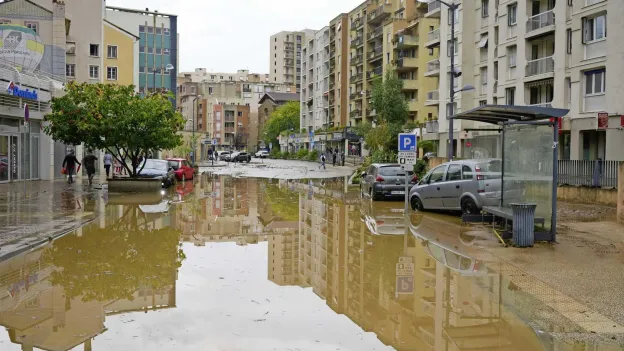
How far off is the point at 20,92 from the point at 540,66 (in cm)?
2701

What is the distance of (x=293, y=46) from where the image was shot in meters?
187

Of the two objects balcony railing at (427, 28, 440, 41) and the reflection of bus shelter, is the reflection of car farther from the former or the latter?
balcony railing at (427, 28, 440, 41)

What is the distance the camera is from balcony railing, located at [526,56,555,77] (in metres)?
34.3

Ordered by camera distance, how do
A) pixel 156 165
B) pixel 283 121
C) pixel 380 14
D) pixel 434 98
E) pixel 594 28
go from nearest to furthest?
pixel 594 28
pixel 156 165
pixel 434 98
pixel 380 14
pixel 283 121

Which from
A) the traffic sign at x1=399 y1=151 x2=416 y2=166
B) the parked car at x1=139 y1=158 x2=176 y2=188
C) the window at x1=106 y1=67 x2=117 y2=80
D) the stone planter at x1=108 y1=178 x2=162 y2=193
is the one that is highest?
the window at x1=106 y1=67 x2=117 y2=80

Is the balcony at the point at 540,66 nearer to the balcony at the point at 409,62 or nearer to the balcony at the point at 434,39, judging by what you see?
the balcony at the point at 434,39

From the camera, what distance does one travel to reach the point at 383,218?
1828 centimetres

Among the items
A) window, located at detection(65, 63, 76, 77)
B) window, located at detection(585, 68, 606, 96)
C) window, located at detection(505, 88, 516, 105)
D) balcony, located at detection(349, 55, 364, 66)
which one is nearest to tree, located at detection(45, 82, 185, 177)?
window, located at detection(585, 68, 606, 96)

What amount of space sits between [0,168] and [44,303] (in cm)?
2441

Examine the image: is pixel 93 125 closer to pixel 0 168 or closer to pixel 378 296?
pixel 0 168

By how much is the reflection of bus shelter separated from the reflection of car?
2.36 meters

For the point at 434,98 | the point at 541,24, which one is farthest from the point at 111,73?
the point at 541,24

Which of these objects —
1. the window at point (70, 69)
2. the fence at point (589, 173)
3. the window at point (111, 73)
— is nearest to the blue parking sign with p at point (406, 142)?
the fence at point (589, 173)

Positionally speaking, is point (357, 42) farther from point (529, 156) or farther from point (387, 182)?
point (529, 156)
